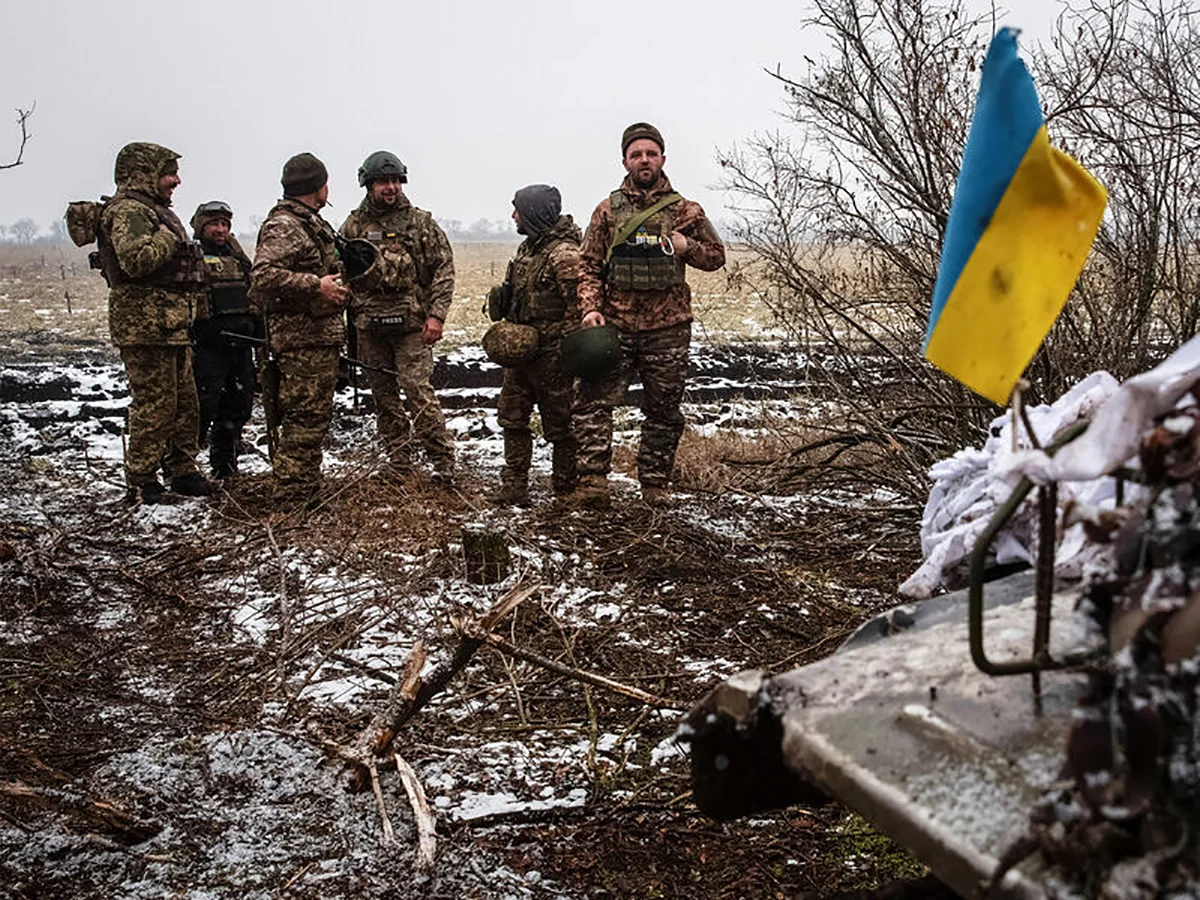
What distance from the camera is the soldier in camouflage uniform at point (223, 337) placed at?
7000mm

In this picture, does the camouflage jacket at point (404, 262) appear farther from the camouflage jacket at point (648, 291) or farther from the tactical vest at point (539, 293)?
the camouflage jacket at point (648, 291)

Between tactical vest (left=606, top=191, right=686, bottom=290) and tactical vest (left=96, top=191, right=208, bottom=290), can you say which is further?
tactical vest (left=96, top=191, right=208, bottom=290)

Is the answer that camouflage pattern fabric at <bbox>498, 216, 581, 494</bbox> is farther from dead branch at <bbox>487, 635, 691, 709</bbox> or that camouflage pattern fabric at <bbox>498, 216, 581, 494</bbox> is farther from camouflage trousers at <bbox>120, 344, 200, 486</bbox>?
dead branch at <bbox>487, 635, 691, 709</bbox>

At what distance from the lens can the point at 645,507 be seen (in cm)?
575

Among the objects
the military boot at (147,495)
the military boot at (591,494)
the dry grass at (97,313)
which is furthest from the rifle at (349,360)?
the dry grass at (97,313)

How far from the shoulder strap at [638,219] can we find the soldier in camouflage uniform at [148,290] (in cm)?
265

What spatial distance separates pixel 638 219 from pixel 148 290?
9.81 feet

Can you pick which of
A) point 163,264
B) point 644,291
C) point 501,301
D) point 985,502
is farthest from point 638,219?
point 985,502

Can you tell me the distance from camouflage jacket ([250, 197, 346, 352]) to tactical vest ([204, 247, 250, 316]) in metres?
1.08

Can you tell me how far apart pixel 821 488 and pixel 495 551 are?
240 centimetres

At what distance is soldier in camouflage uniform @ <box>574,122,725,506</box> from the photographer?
567 cm

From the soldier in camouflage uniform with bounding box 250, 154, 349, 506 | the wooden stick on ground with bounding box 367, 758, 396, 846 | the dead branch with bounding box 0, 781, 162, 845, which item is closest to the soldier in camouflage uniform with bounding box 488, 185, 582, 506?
the soldier in camouflage uniform with bounding box 250, 154, 349, 506

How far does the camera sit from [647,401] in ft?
19.7

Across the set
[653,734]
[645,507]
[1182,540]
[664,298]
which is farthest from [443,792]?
[664,298]
